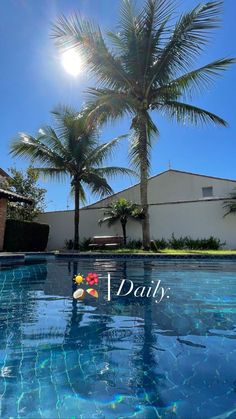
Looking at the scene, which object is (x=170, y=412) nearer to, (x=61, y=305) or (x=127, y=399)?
(x=127, y=399)

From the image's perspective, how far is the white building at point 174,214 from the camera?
1630 cm

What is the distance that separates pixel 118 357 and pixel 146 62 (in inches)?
476

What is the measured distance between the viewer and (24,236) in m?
15.6

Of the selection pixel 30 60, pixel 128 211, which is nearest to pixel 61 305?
pixel 30 60

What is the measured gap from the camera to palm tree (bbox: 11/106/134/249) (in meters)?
16.5

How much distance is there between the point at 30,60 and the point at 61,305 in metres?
9.25

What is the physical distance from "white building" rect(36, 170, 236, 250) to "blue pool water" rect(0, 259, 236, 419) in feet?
37.4

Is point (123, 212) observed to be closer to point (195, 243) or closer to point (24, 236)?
point (195, 243)

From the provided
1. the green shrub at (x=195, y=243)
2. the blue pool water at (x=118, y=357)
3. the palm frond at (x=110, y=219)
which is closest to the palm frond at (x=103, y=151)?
the palm frond at (x=110, y=219)

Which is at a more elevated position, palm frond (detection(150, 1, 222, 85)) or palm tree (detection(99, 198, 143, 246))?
palm frond (detection(150, 1, 222, 85))

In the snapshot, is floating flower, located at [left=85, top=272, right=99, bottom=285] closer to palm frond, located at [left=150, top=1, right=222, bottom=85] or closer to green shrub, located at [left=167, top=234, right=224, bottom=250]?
palm frond, located at [left=150, top=1, right=222, bottom=85]

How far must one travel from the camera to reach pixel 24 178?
→ 2006 centimetres

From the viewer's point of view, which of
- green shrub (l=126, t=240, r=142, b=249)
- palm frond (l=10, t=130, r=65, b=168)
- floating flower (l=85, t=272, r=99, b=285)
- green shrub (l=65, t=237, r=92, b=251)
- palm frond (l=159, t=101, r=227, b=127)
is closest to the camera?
floating flower (l=85, t=272, r=99, b=285)

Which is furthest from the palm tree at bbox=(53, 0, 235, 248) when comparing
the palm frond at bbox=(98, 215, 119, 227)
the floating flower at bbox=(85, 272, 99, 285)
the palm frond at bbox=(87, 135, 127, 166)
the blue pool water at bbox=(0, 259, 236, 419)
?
the blue pool water at bbox=(0, 259, 236, 419)
